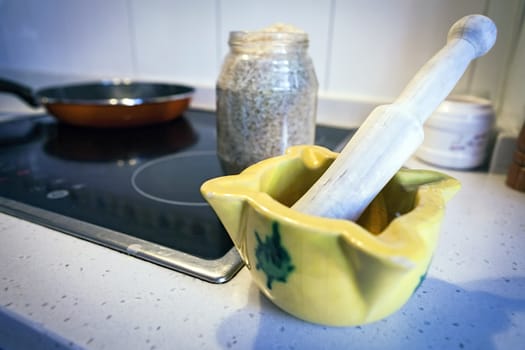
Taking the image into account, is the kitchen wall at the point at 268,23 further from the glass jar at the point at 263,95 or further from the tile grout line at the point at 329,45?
the glass jar at the point at 263,95

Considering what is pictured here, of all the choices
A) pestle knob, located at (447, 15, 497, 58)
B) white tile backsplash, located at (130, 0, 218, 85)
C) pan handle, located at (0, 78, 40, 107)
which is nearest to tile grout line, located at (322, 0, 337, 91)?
white tile backsplash, located at (130, 0, 218, 85)

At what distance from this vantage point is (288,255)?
23cm

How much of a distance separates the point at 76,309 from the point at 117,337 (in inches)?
1.9

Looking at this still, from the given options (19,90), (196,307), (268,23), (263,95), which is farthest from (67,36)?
(196,307)

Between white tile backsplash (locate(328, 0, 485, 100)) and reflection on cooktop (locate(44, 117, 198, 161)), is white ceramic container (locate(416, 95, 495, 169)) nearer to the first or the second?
white tile backsplash (locate(328, 0, 485, 100))

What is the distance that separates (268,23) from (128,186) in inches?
18.9

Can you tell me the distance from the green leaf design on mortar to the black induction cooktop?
77mm

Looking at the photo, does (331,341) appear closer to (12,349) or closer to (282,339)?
(282,339)

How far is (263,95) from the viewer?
17.6 inches

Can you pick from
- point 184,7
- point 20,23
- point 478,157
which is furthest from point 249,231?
point 20,23

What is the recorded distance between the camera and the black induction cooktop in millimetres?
360

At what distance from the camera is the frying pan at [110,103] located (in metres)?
0.69

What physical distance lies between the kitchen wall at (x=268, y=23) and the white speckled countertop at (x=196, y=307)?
376 millimetres

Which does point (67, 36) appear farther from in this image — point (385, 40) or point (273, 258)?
point (273, 258)
